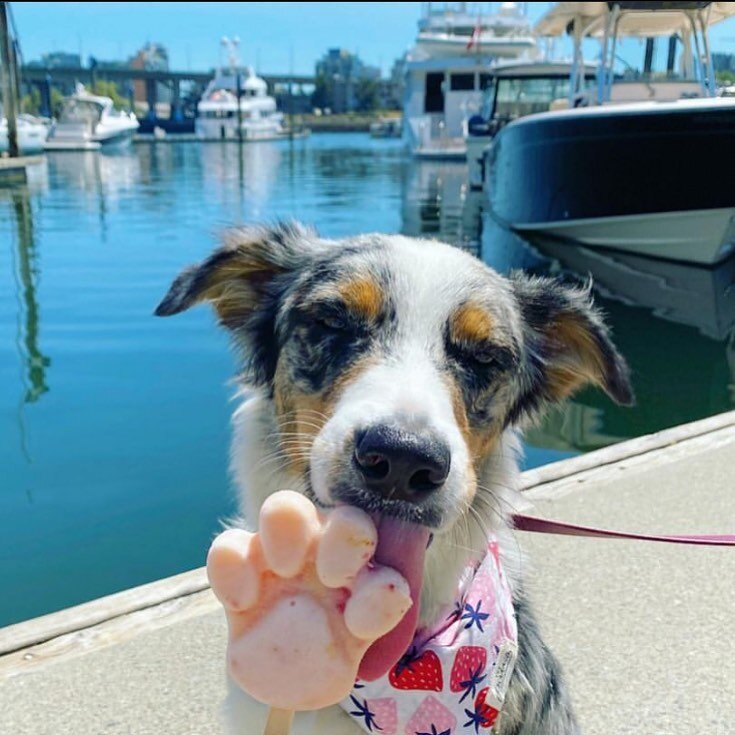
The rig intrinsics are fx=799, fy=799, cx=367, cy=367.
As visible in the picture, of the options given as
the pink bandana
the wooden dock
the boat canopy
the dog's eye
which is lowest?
the wooden dock

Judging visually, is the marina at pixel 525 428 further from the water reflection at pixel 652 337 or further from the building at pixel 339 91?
the building at pixel 339 91

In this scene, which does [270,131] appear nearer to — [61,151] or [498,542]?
[61,151]

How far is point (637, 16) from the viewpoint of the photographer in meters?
13.7

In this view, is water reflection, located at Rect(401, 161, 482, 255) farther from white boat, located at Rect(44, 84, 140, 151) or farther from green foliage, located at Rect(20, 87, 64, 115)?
green foliage, located at Rect(20, 87, 64, 115)

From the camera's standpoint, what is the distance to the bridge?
103062 millimetres

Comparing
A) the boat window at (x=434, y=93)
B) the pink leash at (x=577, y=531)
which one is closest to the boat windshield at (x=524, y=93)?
the boat window at (x=434, y=93)

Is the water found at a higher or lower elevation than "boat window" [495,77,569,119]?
lower

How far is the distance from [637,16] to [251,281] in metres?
13.2

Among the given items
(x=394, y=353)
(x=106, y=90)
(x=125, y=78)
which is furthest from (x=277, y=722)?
(x=125, y=78)

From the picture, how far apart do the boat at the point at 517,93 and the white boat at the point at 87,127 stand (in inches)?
1338

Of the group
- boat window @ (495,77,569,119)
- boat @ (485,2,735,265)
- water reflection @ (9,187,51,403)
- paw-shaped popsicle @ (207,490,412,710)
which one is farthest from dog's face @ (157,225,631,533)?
boat window @ (495,77,569,119)

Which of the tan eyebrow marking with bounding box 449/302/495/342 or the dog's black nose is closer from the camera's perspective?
the dog's black nose

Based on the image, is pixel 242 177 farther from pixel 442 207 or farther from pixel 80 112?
pixel 80 112

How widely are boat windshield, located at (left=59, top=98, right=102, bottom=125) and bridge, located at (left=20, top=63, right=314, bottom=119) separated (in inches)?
1635
